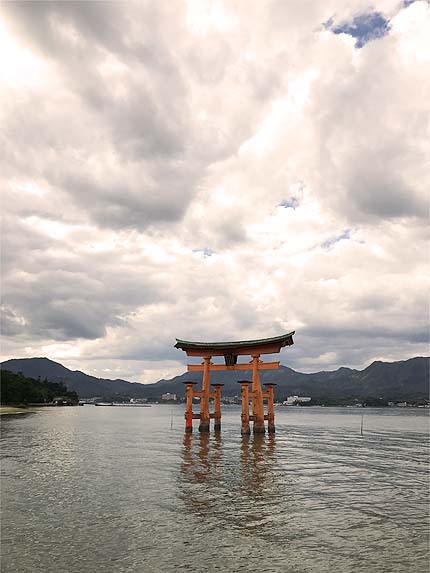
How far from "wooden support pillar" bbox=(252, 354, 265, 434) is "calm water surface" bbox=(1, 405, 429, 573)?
385 inches

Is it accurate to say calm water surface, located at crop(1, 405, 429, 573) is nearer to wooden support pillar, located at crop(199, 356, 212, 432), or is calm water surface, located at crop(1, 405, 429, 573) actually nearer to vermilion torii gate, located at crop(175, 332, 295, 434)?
vermilion torii gate, located at crop(175, 332, 295, 434)

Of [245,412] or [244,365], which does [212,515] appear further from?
[245,412]

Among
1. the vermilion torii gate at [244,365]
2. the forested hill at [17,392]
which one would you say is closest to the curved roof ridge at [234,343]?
the vermilion torii gate at [244,365]

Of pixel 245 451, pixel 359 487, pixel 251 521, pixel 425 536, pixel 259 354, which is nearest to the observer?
pixel 425 536

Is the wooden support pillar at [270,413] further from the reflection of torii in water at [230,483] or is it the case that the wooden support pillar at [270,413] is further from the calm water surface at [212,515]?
the calm water surface at [212,515]

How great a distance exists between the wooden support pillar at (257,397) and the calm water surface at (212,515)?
9781 millimetres

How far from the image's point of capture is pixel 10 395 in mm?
97938

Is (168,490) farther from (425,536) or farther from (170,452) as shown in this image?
(170,452)

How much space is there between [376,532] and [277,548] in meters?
2.91

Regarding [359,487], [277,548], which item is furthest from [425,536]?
[359,487]

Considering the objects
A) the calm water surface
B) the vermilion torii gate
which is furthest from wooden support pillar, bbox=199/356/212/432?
the calm water surface

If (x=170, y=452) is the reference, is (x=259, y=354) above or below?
above

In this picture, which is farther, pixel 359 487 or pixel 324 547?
pixel 359 487

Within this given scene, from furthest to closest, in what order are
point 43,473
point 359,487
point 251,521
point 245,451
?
1. point 245,451
2. point 43,473
3. point 359,487
4. point 251,521
